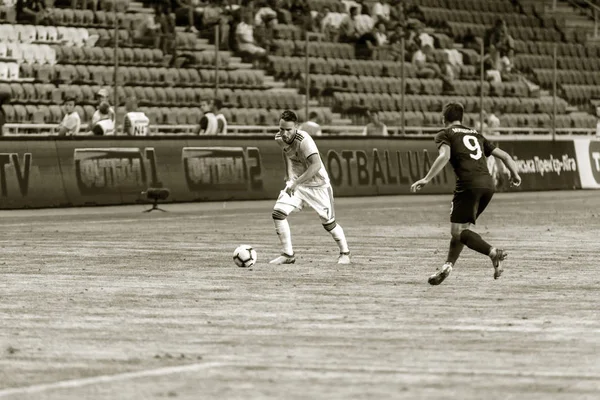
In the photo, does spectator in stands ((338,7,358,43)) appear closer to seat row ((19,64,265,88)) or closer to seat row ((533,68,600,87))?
seat row ((19,64,265,88))

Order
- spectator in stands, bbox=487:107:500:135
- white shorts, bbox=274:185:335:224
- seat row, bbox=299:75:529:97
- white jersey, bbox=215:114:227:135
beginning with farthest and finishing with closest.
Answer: spectator in stands, bbox=487:107:500:135 < seat row, bbox=299:75:529:97 < white jersey, bbox=215:114:227:135 < white shorts, bbox=274:185:335:224

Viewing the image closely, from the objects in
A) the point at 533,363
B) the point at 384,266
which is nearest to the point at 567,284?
the point at 384,266

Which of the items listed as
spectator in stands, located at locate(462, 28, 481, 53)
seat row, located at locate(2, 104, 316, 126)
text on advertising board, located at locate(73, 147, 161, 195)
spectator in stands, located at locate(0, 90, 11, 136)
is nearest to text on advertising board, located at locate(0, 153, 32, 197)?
text on advertising board, located at locate(73, 147, 161, 195)

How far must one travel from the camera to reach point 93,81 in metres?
33.0

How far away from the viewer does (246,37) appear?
127 feet

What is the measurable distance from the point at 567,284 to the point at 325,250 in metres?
5.30

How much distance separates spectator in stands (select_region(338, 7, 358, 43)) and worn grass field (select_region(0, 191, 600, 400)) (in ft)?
64.6

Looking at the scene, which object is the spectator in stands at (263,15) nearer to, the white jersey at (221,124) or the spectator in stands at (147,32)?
the spectator in stands at (147,32)

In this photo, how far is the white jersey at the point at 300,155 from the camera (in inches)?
691

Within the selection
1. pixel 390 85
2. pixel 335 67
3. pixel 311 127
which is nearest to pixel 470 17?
pixel 390 85

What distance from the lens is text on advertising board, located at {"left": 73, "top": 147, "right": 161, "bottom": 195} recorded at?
28469 millimetres

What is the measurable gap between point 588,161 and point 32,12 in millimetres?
16561

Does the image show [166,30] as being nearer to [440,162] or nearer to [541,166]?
[541,166]

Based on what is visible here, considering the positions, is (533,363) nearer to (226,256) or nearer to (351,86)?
(226,256)
